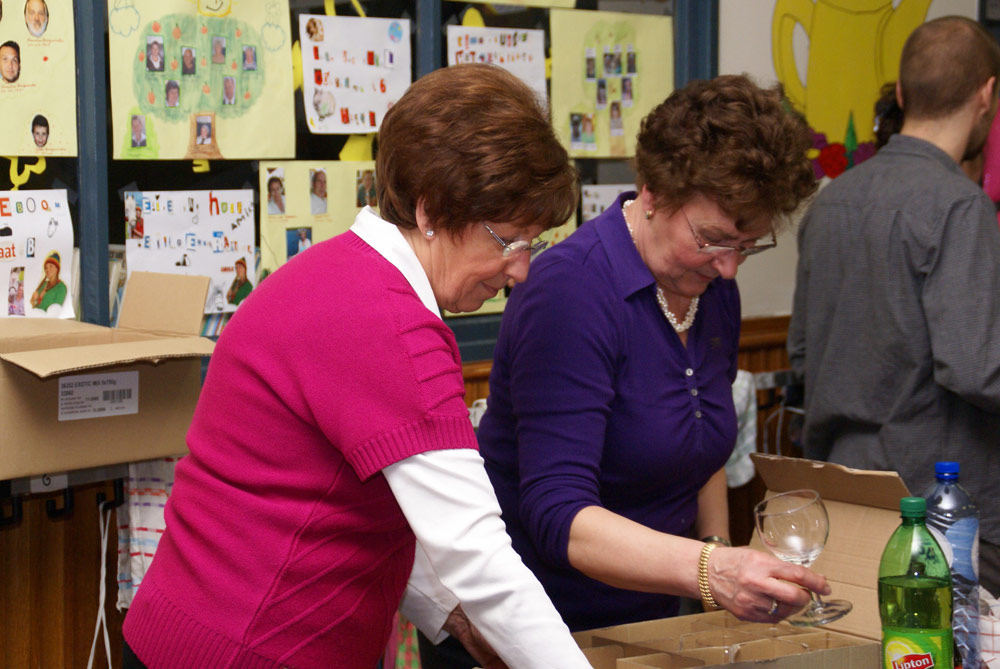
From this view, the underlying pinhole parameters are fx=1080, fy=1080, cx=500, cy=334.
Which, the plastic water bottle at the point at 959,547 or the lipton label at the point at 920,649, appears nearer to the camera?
the lipton label at the point at 920,649

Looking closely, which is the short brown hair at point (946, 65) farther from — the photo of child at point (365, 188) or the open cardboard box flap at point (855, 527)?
the photo of child at point (365, 188)

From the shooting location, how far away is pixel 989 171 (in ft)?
9.24

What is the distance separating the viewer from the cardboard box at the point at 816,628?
137 cm

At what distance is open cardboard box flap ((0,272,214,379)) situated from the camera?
1748mm

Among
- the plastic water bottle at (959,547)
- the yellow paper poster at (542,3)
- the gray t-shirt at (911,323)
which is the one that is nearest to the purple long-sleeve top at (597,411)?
the plastic water bottle at (959,547)

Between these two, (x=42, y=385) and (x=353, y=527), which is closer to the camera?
(x=353, y=527)

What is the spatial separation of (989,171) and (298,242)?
5.86ft

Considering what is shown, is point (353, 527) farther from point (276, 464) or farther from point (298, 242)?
point (298, 242)

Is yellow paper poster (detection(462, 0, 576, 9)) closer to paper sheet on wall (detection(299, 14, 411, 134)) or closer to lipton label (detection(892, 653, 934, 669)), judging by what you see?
paper sheet on wall (detection(299, 14, 411, 134))

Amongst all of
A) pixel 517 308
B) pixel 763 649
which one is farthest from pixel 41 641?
A: pixel 763 649

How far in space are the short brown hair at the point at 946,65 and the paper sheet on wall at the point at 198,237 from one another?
1.49 meters

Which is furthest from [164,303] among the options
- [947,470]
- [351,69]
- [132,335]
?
[947,470]

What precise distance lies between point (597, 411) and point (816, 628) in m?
0.45

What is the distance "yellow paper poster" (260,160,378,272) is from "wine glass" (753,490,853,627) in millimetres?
1357
